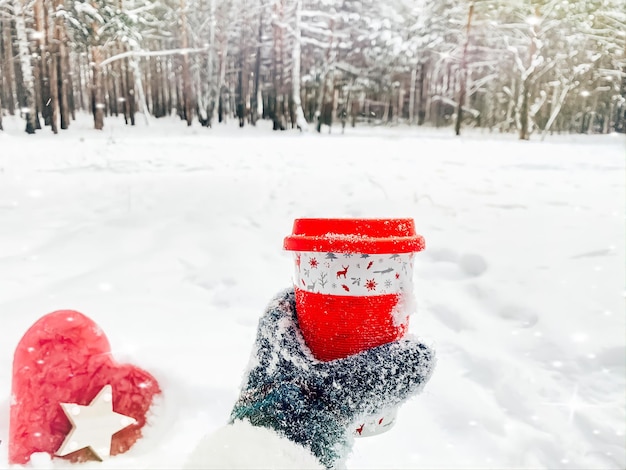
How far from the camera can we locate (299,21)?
4.09 feet

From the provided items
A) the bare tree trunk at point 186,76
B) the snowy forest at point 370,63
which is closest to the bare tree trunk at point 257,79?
the snowy forest at point 370,63

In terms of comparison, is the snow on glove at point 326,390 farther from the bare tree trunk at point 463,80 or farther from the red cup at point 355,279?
the bare tree trunk at point 463,80

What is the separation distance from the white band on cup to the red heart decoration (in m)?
0.43

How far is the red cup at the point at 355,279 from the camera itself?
15.4 inches

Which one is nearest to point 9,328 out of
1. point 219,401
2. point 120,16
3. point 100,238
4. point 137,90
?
point 100,238

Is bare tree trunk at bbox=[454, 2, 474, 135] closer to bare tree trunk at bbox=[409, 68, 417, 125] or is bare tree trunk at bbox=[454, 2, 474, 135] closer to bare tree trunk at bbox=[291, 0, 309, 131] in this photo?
bare tree trunk at bbox=[409, 68, 417, 125]

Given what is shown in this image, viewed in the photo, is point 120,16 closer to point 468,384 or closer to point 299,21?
point 299,21

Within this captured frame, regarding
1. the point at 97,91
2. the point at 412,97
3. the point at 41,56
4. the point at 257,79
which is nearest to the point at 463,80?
the point at 412,97

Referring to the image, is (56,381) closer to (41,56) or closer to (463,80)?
(41,56)

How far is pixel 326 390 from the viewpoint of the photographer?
1.26 ft

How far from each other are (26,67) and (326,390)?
111 cm

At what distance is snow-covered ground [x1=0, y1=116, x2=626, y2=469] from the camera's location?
0.78 m

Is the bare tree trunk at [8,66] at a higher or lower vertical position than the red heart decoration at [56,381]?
higher

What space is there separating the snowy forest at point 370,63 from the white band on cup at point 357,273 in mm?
940
